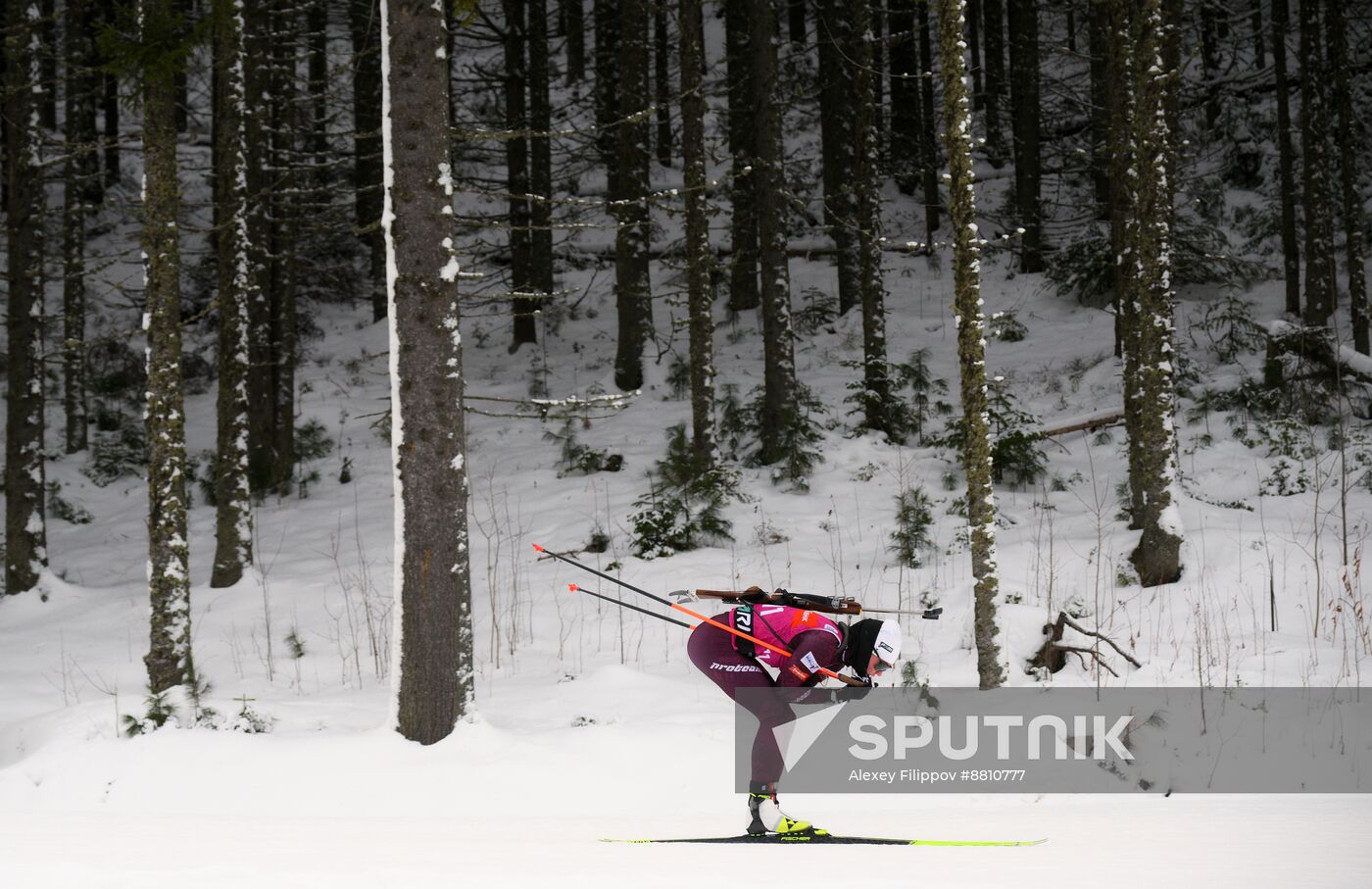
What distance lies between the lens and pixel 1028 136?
863 inches

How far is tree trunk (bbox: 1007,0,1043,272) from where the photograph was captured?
21.1m

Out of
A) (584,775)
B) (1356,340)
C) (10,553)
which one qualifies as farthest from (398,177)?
(1356,340)

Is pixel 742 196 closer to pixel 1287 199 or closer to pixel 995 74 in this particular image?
pixel 995 74

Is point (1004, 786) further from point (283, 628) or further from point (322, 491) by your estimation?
point (322, 491)

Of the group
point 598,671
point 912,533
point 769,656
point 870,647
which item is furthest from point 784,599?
point 912,533

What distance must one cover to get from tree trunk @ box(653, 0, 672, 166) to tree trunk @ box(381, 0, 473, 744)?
7347 mm

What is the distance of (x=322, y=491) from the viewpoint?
50.4 ft

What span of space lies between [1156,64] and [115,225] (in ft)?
86.1

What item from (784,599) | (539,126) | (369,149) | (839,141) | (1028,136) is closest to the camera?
(784,599)

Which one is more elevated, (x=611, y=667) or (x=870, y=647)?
(x=870, y=647)

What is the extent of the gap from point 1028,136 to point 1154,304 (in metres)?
14.1

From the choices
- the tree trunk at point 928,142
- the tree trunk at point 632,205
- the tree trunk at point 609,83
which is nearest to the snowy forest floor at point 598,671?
the tree trunk at point 632,205

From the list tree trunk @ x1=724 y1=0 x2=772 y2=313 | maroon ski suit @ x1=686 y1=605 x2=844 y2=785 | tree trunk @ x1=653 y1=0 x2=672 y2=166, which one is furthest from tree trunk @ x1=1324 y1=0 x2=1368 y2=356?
maroon ski suit @ x1=686 y1=605 x2=844 y2=785

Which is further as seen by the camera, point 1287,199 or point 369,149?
point 369,149
